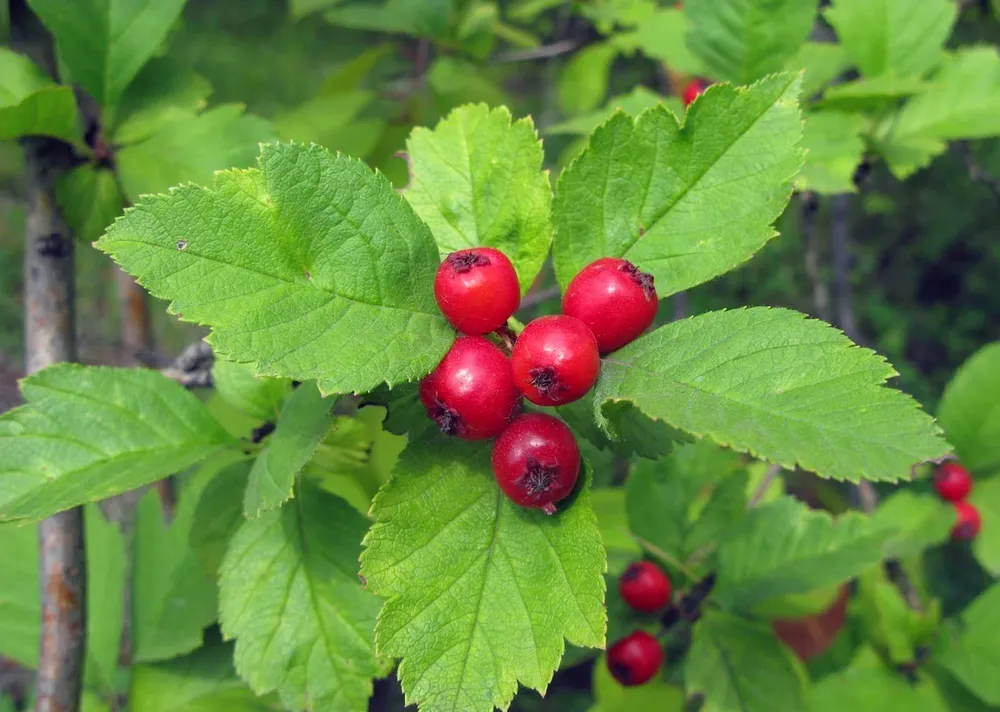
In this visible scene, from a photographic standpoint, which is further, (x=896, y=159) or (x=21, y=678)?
(x=21, y=678)

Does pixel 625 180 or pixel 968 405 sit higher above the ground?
pixel 625 180

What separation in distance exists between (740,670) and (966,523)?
4.37 ft

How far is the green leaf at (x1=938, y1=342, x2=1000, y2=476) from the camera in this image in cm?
271

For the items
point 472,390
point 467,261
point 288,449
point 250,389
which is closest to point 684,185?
point 467,261

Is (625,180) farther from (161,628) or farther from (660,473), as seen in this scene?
(161,628)

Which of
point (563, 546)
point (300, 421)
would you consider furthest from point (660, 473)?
point (300, 421)

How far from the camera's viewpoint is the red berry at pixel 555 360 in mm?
1082

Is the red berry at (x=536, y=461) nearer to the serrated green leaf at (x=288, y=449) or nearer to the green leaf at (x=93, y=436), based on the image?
the serrated green leaf at (x=288, y=449)

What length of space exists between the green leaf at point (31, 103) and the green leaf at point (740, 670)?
2.02 metres

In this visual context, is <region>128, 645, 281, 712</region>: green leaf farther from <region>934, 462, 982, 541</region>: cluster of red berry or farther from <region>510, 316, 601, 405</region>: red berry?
<region>934, 462, 982, 541</region>: cluster of red berry

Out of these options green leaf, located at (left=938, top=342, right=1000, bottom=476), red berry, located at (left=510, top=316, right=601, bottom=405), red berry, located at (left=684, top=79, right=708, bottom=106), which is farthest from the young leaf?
red berry, located at (left=510, top=316, right=601, bottom=405)

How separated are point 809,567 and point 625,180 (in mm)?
1232

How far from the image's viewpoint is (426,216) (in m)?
1.40

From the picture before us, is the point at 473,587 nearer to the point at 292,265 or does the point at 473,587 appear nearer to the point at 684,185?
the point at 292,265
